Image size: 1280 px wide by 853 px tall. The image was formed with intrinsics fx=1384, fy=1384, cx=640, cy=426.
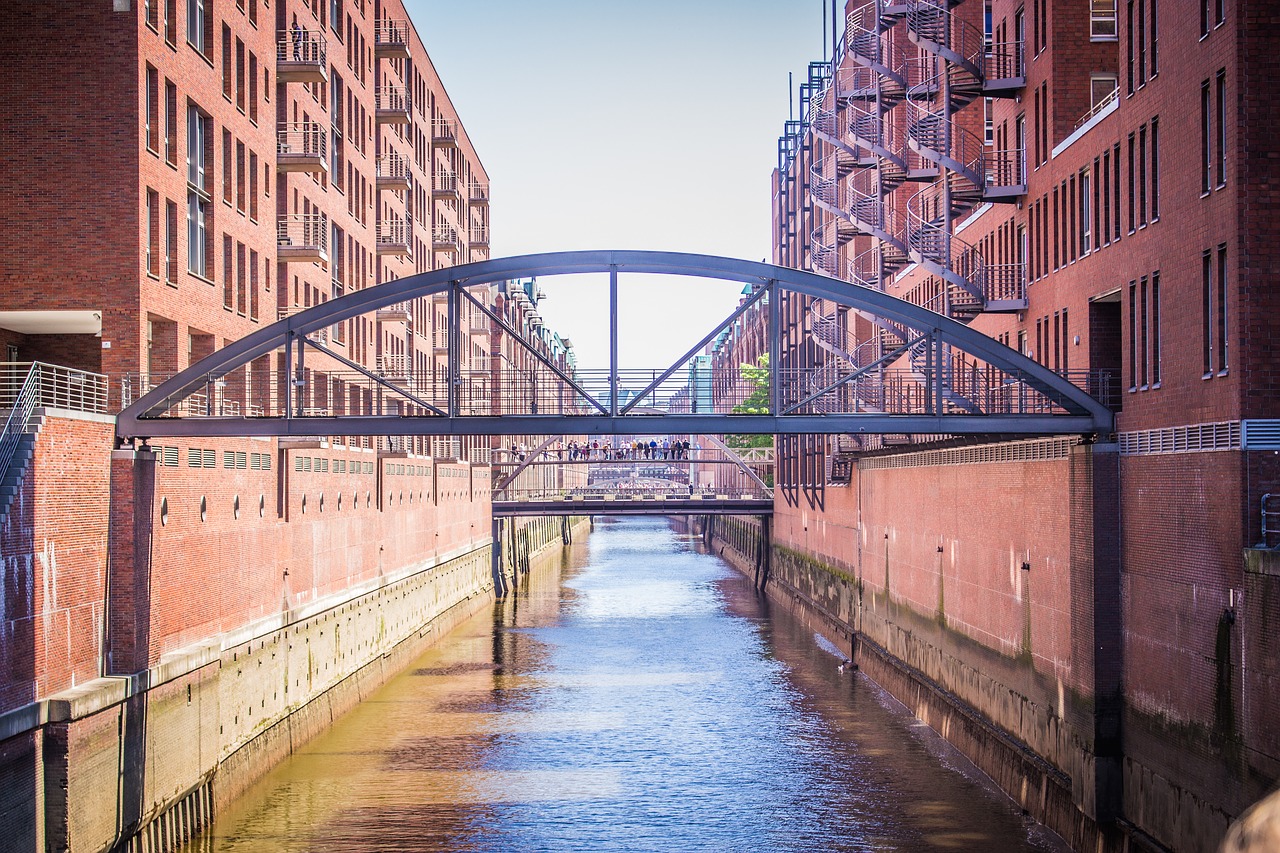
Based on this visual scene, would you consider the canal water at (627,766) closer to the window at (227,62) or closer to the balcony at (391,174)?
the window at (227,62)

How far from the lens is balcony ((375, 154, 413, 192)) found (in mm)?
46656

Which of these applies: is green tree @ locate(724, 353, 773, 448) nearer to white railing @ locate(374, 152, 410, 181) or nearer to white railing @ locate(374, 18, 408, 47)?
white railing @ locate(374, 152, 410, 181)

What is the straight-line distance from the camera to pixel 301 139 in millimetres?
35312

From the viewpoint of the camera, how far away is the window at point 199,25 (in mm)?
25641

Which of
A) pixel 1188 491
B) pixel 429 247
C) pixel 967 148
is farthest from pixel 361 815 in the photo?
pixel 429 247

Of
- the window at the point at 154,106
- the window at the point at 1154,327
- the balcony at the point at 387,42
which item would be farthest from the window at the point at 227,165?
the balcony at the point at 387,42

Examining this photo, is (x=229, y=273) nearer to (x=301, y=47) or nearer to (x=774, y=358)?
(x=301, y=47)

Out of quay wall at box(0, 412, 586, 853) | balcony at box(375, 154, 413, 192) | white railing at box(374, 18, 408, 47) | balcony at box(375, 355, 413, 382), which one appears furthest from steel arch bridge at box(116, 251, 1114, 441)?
white railing at box(374, 18, 408, 47)

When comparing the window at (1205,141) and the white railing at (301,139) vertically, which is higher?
the white railing at (301,139)

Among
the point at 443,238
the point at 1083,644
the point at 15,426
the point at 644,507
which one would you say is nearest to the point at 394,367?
the point at 443,238

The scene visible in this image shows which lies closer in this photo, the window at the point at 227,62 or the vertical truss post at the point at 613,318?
the vertical truss post at the point at 613,318

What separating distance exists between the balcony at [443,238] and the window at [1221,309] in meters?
43.6

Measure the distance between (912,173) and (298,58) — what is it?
1551cm

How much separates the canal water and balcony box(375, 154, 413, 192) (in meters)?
15.8
